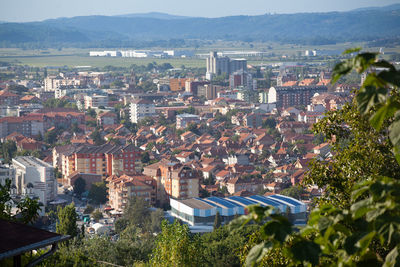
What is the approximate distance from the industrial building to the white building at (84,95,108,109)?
67.6 feet

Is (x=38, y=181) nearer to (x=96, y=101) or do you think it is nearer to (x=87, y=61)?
(x=96, y=101)

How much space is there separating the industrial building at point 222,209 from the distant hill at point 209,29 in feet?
236

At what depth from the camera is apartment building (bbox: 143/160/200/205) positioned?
15.3 metres

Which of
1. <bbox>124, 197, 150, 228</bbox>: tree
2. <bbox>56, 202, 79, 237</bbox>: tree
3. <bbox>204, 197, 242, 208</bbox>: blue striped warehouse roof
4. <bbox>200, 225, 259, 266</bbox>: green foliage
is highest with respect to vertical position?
<bbox>56, 202, 79, 237</bbox>: tree

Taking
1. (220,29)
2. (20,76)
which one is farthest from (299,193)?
(220,29)

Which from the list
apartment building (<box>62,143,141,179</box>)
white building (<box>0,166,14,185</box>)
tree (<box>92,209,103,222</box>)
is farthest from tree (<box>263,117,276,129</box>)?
tree (<box>92,209,103,222</box>)

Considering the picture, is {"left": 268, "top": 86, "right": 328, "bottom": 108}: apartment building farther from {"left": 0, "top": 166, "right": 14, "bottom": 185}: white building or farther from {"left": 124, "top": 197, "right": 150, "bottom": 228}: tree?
{"left": 124, "top": 197, "right": 150, "bottom": 228}: tree

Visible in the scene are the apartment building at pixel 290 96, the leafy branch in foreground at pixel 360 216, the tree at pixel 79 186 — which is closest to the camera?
the leafy branch in foreground at pixel 360 216

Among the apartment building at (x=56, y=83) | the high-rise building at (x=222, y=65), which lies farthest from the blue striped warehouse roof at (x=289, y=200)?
the high-rise building at (x=222, y=65)

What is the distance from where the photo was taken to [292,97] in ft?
118

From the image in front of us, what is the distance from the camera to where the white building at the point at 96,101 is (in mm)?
33500

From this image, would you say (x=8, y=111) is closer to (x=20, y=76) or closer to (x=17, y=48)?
(x=20, y=76)

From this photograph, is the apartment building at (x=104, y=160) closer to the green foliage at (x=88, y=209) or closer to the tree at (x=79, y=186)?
the tree at (x=79, y=186)

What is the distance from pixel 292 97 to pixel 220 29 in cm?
9175
